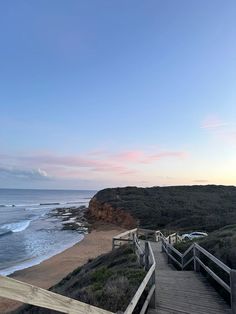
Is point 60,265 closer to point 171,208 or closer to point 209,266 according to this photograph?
point 209,266

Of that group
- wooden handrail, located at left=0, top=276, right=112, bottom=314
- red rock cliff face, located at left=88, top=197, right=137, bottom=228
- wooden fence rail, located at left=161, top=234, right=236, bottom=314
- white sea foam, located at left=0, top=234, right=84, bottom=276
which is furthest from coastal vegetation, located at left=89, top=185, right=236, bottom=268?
wooden handrail, located at left=0, top=276, right=112, bottom=314

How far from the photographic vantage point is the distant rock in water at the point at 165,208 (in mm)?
44594

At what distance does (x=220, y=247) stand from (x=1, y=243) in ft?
102

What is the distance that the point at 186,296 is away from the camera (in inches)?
300

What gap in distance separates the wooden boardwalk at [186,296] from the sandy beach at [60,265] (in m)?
10.0

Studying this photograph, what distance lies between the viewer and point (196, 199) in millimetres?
Answer: 62438

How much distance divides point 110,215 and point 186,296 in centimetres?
4780

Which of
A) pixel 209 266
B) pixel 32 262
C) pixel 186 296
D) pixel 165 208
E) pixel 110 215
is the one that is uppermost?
pixel 165 208

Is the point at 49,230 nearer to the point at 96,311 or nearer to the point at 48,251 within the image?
the point at 48,251

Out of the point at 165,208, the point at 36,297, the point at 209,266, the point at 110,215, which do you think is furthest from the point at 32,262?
the point at 165,208

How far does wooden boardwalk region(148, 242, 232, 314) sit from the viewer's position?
265 inches

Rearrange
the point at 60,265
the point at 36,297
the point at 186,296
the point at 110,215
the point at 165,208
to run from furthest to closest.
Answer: the point at 110,215 < the point at 165,208 < the point at 60,265 < the point at 186,296 < the point at 36,297

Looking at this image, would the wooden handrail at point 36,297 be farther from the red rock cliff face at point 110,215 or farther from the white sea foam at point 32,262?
the red rock cliff face at point 110,215

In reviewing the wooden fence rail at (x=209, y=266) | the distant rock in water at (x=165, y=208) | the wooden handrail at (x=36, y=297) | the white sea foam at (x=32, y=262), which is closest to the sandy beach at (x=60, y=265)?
the white sea foam at (x=32, y=262)
